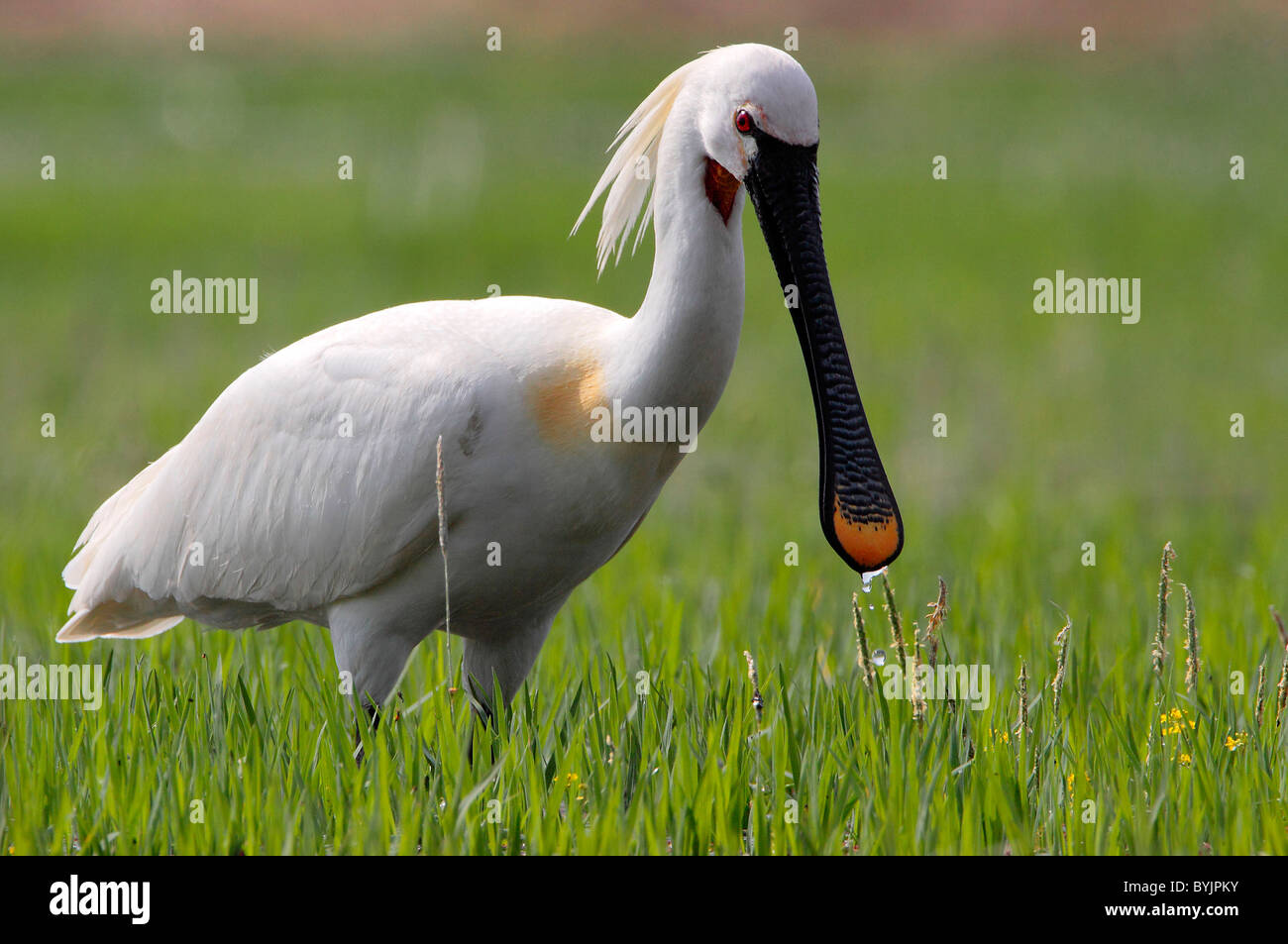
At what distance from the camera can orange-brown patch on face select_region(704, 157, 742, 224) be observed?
4309mm

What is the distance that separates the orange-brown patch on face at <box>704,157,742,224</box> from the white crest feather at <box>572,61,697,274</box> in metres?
0.33

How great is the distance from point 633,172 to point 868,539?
1.24 metres

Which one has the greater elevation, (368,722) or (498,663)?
(498,663)

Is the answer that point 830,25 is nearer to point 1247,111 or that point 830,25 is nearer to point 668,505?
point 1247,111

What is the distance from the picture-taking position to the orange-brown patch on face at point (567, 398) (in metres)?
4.38

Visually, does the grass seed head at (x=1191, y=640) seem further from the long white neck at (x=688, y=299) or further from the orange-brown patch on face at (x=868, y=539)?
the long white neck at (x=688, y=299)

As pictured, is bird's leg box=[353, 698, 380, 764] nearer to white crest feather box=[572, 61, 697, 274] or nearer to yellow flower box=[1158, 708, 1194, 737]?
white crest feather box=[572, 61, 697, 274]

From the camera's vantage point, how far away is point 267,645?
20.0ft

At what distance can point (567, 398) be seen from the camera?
4410mm
